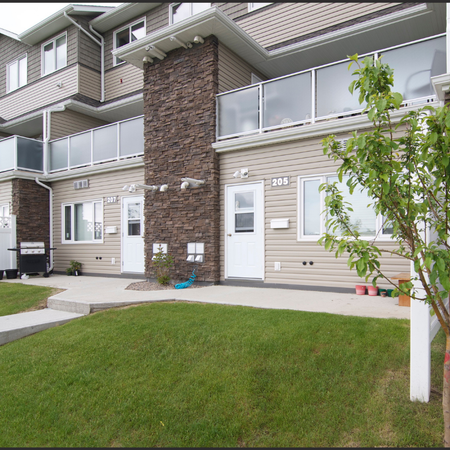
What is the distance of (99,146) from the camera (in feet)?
35.7

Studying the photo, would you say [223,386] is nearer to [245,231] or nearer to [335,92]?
[245,231]

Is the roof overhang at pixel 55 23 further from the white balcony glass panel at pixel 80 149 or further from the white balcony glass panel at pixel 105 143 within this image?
the white balcony glass panel at pixel 105 143

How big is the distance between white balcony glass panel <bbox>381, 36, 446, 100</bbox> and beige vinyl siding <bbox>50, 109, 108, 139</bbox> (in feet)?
35.7

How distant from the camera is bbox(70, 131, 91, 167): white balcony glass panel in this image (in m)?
11.2

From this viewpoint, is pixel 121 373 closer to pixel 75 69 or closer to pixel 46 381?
pixel 46 381

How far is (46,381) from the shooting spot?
12.3 ft

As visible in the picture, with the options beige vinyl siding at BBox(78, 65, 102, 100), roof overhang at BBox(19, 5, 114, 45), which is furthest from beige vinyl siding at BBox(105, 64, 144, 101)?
roof overhang at BBox(19, 5, 114, 45)

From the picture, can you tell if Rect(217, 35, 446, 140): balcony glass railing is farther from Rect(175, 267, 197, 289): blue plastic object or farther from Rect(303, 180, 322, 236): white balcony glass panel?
Rect(175, 267, 197, 289): blue plastic object

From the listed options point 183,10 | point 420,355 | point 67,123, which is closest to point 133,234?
point 67,123

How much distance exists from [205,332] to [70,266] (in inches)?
338

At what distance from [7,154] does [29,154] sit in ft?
2.20

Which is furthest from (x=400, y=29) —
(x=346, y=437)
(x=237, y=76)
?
(x=346, y=437)

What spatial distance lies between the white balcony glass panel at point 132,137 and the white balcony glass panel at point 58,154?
2673 mm

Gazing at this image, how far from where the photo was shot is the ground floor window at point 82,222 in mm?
11102
